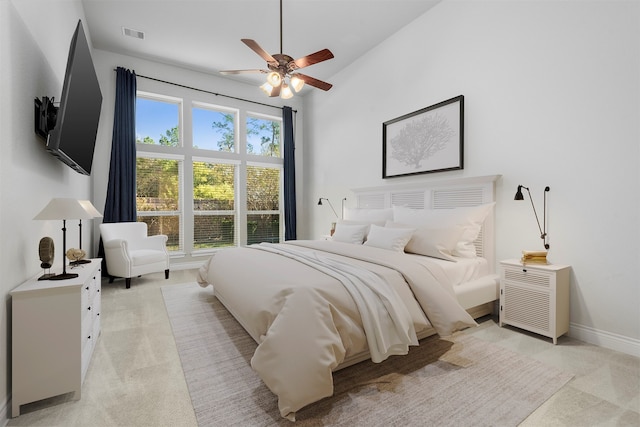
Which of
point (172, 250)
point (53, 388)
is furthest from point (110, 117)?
point (53, 388)

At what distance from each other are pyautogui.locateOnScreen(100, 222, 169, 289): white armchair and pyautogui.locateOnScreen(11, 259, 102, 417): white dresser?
229 cm

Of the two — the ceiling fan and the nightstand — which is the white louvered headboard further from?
the ceiling fan

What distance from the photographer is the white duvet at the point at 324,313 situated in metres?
1.43

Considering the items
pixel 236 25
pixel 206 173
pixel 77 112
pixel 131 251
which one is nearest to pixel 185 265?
pixel 131 251

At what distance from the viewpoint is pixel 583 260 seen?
241cm

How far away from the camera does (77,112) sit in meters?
2.28

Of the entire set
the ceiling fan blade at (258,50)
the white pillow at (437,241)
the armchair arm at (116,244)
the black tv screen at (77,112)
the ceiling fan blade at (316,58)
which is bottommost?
the armchair arm at (116,244)

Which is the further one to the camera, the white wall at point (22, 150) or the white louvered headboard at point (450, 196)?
the white louvered headboard at point (450, 196)

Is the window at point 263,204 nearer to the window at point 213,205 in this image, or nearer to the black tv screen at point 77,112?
the window at point 213,205

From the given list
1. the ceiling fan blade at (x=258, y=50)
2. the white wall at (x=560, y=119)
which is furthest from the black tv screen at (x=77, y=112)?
the white wall at (x=560, y=119)

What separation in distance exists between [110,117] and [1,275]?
158 inches

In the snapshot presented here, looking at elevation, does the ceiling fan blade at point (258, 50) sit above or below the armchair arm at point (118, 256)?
above

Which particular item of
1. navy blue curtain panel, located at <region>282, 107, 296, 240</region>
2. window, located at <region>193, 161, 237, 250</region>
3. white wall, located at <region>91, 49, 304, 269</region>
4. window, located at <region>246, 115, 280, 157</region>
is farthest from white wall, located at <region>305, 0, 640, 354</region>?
window, located at <region>193, 161, 237, 250</region>

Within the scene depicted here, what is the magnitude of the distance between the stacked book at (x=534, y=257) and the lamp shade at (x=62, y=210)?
3.37m
